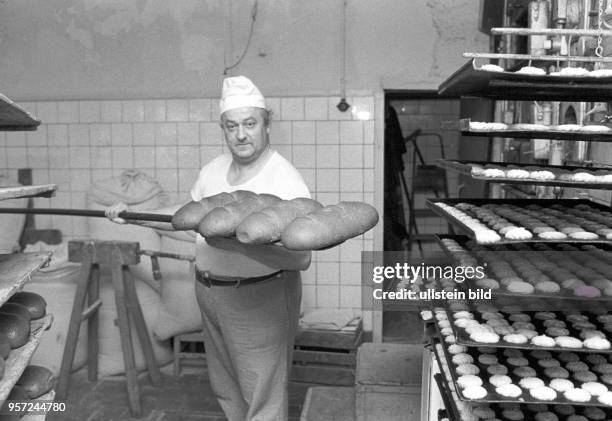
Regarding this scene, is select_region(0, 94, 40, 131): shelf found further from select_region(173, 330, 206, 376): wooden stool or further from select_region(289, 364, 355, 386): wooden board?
select_region(289, 364, 355, 386): wooden board

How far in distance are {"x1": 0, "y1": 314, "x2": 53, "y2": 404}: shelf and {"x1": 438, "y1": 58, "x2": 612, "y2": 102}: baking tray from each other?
140 centimetres

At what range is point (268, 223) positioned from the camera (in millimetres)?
1919

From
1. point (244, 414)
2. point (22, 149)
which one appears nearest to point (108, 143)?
point (22, 149)

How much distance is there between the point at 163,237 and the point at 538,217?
2563 mm

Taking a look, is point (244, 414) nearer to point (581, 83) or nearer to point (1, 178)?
point (581, 83)

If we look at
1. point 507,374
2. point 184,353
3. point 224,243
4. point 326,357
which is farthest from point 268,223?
point 184,353

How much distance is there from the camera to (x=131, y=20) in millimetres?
4133

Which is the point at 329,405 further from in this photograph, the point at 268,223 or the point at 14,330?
the point at 14,330

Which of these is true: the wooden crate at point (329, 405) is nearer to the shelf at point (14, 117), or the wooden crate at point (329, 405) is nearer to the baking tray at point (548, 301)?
the baking tray at point (548, 301)

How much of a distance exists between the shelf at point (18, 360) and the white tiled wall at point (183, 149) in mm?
2442

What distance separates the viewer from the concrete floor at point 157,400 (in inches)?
129

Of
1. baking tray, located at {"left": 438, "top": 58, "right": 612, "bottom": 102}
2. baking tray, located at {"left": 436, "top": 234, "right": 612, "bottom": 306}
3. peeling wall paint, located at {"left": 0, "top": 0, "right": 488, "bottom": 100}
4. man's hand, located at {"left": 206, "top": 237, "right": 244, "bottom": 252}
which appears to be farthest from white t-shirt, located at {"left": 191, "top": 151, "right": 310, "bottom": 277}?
peeling wall paint, located at {"left": 0, "top": 0, "right": 488, "bottom": 100}

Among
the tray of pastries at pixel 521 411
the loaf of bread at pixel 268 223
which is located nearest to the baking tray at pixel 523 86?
the loaf of bread at pixel 268 223

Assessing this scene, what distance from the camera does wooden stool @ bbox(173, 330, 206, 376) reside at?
12.1ft
